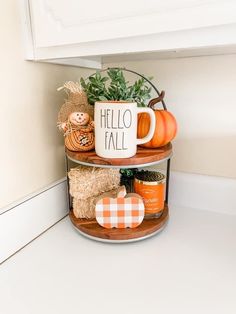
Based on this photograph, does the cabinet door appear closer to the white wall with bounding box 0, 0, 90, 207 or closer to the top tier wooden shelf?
the white wall with bounding box 0, 0, 90, 207

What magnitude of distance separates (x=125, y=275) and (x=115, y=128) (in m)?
0.33

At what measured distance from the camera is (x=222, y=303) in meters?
0.49

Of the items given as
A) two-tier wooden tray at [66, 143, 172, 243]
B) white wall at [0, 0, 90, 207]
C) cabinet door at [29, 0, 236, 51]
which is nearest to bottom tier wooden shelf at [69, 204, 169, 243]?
two-tier wooden tray at [66, 143, 172, 243]

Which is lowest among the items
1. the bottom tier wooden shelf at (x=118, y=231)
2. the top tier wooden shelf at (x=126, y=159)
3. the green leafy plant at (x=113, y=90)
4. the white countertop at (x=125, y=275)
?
the white countertop at (x=125, y=275)

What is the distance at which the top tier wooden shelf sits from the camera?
2.03ft

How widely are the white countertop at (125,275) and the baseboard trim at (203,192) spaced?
0.10 m

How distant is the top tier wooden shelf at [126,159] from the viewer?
0.62 metres

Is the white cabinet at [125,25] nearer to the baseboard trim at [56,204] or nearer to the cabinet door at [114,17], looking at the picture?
the cabinet door at [114,17]

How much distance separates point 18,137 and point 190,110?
522mm

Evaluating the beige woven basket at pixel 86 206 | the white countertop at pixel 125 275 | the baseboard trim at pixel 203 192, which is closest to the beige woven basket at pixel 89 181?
the beige woven basket at pixel 86 206

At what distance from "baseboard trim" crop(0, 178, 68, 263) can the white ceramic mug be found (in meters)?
0.23

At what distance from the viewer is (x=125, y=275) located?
0.56 m

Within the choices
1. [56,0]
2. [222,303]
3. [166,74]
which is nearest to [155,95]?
[166,74]

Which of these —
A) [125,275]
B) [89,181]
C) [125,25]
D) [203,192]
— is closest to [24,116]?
[89,181]
